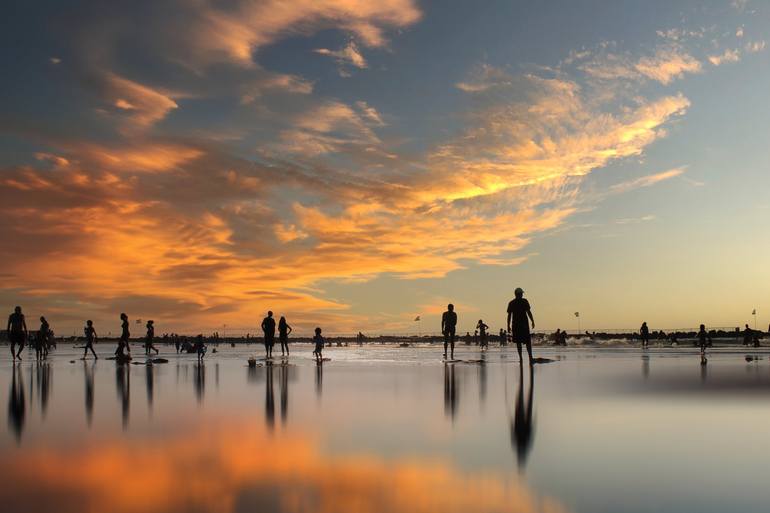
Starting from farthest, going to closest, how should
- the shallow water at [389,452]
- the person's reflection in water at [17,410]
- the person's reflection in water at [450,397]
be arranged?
the person's reflection in water at [450,397], the person's reflection in water at [17,410], the shallow water at [389,452]

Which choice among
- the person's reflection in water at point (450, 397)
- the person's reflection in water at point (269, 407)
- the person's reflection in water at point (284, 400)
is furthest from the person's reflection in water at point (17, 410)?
the person's reflection in water at point (450, 397)

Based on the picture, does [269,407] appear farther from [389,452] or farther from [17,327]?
[17,327]

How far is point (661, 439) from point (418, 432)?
2670 mm

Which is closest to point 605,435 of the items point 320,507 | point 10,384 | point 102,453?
point 320,507

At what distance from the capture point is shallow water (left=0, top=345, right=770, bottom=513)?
198 inches

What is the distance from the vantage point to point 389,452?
7.00 meters

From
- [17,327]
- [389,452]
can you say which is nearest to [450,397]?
[389,452]

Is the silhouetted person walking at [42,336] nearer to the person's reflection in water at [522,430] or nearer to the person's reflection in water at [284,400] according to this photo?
the person's reflection in water at [284,400]

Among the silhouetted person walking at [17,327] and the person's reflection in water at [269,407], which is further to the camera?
the silhouetted person walking at [17,327]

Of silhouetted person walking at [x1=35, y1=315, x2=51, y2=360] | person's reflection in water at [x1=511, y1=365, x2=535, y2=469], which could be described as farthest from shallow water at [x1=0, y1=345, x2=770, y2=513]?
silhouetted person walking at [x1=35, y1=315, x2=51, y2=360]

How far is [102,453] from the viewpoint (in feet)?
22.9

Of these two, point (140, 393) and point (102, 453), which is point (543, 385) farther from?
point (102, 453)

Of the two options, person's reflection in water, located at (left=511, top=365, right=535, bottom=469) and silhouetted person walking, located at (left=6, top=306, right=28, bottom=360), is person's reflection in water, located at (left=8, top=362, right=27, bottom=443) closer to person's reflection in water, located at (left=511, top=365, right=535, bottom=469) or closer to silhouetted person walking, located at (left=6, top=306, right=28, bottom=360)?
person's reflection in water, located at (left=511, top=365, right=535, bottom=469)

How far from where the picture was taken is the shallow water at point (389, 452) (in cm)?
502
